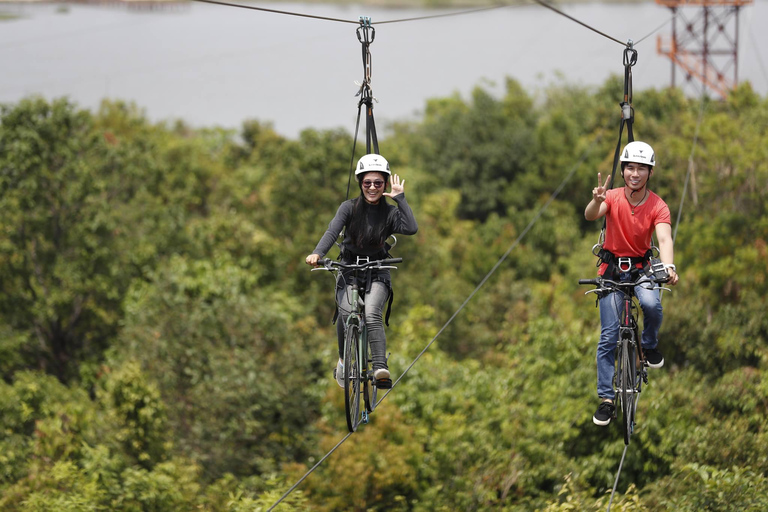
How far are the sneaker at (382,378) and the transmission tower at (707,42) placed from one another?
112ft

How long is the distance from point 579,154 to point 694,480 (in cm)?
2862

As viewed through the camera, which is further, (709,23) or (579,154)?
(579,154)

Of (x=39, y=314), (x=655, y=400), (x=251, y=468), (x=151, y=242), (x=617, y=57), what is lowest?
(x=251, y=468)

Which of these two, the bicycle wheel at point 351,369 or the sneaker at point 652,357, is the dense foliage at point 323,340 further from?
the bicycle wheel at point 351,369

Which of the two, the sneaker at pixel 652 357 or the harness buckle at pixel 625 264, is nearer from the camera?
the harness buckle at pixel 625 264

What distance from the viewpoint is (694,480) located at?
627 inches

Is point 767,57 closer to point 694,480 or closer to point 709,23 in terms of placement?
point 709,23

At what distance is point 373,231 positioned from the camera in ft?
26.2

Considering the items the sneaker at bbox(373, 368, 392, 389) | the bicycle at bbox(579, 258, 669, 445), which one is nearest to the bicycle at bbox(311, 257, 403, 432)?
the sneaker at bbox(373, 368, 392, 389)

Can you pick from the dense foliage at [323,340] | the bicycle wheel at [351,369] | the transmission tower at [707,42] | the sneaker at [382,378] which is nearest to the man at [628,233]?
the sneaker at [382,378]

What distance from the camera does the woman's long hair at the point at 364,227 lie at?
7.98 m

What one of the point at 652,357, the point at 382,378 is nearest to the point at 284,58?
the point at 652,357

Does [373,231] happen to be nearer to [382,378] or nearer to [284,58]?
[382,378]

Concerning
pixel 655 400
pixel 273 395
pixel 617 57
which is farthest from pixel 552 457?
pixel 617 57
